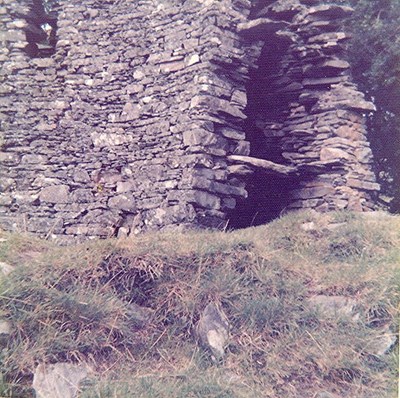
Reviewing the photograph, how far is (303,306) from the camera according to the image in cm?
311

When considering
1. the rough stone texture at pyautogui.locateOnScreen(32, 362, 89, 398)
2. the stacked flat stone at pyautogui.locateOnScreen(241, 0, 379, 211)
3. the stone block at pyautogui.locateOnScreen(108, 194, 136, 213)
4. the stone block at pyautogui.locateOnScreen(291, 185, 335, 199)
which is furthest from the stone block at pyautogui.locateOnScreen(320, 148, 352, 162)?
the rough stone texture at pyautogui.locateOnScreen(32, 362, 89, 398)

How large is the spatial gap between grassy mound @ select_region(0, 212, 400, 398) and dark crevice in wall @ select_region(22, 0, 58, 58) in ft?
11.1

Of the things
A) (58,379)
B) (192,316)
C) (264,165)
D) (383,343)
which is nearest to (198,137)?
(264,165)

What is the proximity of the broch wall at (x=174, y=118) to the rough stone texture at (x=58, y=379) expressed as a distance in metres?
2.42

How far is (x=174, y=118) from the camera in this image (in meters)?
5.25

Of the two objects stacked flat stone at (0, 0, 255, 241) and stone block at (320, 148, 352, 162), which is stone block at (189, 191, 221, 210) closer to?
stacked flat stone at (0, 0, 255, 241)

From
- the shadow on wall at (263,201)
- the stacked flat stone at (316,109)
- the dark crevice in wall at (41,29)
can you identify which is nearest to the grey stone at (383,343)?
the stacked flat stone at (316,109)

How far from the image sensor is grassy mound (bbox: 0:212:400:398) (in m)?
2.59

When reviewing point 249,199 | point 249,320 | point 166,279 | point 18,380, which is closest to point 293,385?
point 249,320

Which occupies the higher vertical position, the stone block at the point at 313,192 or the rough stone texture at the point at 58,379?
the rough stone texture at the point at 58,379

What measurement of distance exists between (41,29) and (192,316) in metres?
4.86

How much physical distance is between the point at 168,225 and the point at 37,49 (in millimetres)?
3116

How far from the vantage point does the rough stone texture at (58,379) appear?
2.41 metres

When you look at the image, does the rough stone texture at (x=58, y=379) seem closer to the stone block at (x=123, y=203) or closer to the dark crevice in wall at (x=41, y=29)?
the stone block at (x=123, y=203)
